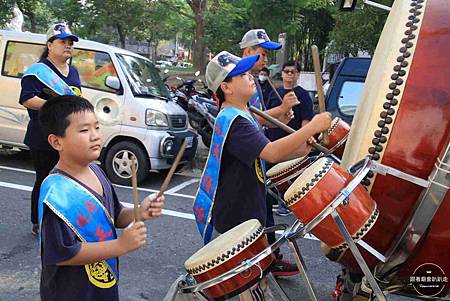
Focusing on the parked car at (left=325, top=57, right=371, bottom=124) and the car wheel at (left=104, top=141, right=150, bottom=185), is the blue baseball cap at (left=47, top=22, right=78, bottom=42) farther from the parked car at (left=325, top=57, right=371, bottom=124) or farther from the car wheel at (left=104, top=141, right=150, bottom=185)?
the parked car at (left=325, top=57, right=371, bottom=124)

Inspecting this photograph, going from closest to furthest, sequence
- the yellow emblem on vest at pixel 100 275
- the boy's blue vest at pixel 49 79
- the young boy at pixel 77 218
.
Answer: the young boy at pixel 77 218, the yellow emblem on vest at pixel 100 275, the boy's blue vest at pixel 49 79

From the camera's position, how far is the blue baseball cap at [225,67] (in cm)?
245

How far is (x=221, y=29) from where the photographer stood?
15.6 m

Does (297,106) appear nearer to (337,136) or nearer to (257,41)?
(257,41)

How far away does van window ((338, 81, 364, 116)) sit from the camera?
217 inches

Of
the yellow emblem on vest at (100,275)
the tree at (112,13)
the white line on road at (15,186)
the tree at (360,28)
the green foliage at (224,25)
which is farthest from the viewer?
the green foliage at (224,25)

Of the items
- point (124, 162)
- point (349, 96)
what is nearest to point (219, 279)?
point (349, 96)

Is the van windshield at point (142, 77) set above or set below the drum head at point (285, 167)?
below

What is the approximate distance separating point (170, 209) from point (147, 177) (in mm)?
1437

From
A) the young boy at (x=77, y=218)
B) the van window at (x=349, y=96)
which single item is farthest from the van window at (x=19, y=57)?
the young boy at (x=77, y=218)

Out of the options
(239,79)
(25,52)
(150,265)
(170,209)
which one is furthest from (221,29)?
(239,79)

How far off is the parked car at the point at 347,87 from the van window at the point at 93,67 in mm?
2698

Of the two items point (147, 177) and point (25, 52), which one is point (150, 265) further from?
point (25, 52)

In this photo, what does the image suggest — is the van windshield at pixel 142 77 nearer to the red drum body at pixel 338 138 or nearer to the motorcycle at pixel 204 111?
the motorcycle at pixel 204 111
